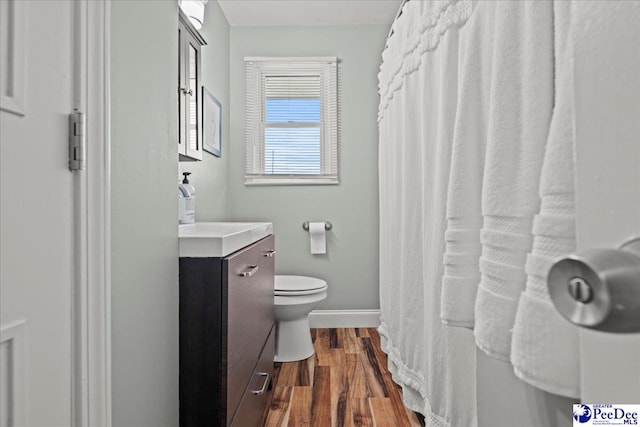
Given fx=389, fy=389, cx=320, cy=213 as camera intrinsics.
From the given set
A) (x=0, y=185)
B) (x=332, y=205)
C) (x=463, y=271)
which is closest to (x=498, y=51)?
(x=463, y=271)

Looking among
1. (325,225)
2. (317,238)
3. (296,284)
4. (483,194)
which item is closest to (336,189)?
(325,225)

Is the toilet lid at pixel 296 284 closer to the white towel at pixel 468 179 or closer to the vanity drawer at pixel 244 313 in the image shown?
the vanity drawer at pixel 244 313

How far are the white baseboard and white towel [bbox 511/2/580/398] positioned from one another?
253 cm

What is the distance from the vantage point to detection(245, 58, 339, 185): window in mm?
2979

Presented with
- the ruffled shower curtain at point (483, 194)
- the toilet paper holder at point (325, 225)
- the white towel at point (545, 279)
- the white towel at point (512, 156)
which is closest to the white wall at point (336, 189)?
the toilet paper holder at point (325, 225)

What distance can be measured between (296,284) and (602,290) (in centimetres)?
227

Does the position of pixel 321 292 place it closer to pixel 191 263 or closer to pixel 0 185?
pixel 191 263

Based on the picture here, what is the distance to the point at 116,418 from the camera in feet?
2.67

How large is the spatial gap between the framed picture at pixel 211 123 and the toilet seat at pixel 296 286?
0.94 metres

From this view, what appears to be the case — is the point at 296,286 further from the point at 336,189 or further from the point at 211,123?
the point at 211,123

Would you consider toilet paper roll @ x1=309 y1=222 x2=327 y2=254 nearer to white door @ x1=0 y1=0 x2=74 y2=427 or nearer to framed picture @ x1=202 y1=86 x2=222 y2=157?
framed picture @ x1=202 y1=86 x2=222 y2=157

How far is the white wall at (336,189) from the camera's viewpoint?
299 centimetres

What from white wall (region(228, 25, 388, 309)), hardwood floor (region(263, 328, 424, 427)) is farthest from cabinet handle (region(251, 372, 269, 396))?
white wall (region(228, 25, 388, 309))

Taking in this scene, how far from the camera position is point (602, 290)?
0.71 feet
